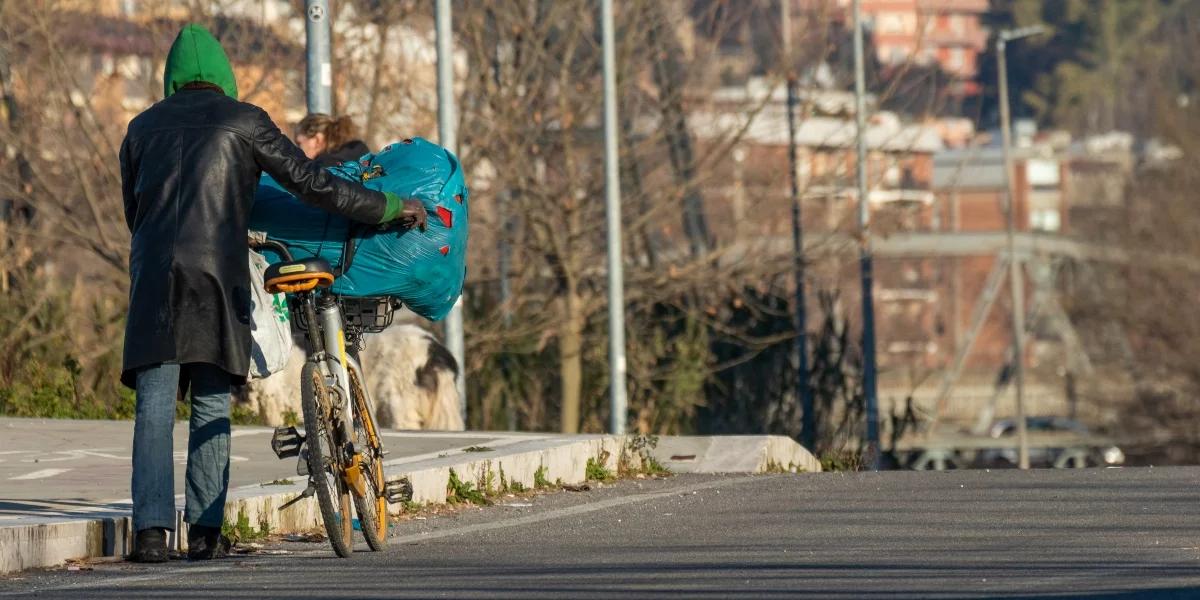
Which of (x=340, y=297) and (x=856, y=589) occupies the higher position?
(x=340, y=297)

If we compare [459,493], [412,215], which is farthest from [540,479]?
[412,215]

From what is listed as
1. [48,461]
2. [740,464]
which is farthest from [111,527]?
[740,464]

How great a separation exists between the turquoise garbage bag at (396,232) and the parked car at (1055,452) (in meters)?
31.8

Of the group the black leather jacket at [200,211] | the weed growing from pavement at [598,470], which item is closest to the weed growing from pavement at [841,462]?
the weed growing from pavement at [598,470]

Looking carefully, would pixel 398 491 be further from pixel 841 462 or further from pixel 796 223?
pixel 796 223

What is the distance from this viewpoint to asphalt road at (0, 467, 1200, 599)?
21.2 feet

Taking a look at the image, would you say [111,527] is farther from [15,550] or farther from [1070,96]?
[1070,96]

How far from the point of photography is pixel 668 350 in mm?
24031

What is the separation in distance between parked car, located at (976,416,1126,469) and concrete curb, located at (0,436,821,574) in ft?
88.0

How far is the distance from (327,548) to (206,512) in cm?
61

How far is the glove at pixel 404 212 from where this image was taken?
25.6 ft

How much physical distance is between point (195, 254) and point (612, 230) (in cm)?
1404

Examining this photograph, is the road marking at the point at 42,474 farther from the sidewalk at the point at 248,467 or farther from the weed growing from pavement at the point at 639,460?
the weed growing from pavement at the point at 639,460

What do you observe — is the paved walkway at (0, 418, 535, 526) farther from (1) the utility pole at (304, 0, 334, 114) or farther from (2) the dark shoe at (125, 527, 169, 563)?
(1) the utility pole at (304, 0, 334, 114)
